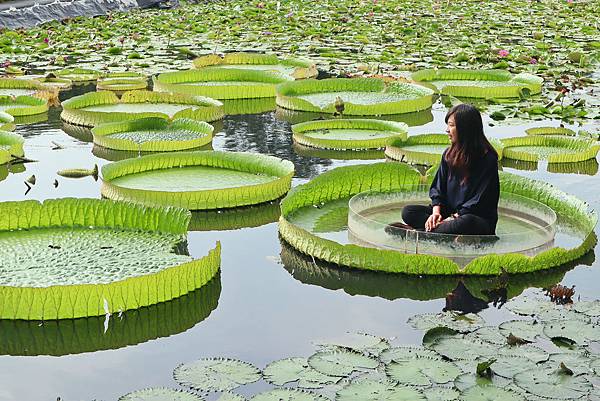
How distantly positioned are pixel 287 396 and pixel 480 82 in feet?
26.0

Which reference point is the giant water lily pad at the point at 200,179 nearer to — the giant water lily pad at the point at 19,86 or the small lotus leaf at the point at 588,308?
the small lotus leaf at the point at 588,308

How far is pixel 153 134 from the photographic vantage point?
840cm

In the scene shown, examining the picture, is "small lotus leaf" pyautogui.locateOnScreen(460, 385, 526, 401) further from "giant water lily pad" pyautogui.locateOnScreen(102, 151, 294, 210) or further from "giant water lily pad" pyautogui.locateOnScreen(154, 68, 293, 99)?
"giant water lily pad" pyautogui.locateOnScreen(154, 68, 293, 99)

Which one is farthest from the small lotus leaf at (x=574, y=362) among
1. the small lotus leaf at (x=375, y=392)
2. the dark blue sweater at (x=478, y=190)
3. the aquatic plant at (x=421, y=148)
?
the aquatic plant at (x=421, y=148)

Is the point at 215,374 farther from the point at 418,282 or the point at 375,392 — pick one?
Result: the point at 418,282

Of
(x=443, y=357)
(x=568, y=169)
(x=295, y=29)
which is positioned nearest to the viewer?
(x=443, y=357)

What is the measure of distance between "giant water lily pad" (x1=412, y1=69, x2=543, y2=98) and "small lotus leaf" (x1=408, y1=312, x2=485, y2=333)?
586cm

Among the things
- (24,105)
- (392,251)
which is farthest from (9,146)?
(392,251)

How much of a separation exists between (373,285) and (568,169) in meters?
2.94

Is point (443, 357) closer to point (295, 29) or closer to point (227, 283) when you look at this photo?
point (227, 283)

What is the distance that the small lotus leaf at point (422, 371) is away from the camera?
4.10 metres

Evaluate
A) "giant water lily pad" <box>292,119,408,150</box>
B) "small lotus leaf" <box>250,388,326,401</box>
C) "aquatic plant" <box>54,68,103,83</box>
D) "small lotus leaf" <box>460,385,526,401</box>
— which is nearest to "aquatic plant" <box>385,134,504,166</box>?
"giant water lily pad" <box>292,119,408,150</box>

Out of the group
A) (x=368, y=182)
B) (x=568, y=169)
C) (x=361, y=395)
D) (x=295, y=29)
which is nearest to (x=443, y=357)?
(x=361, y=395)

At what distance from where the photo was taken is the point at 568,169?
7.75 m
